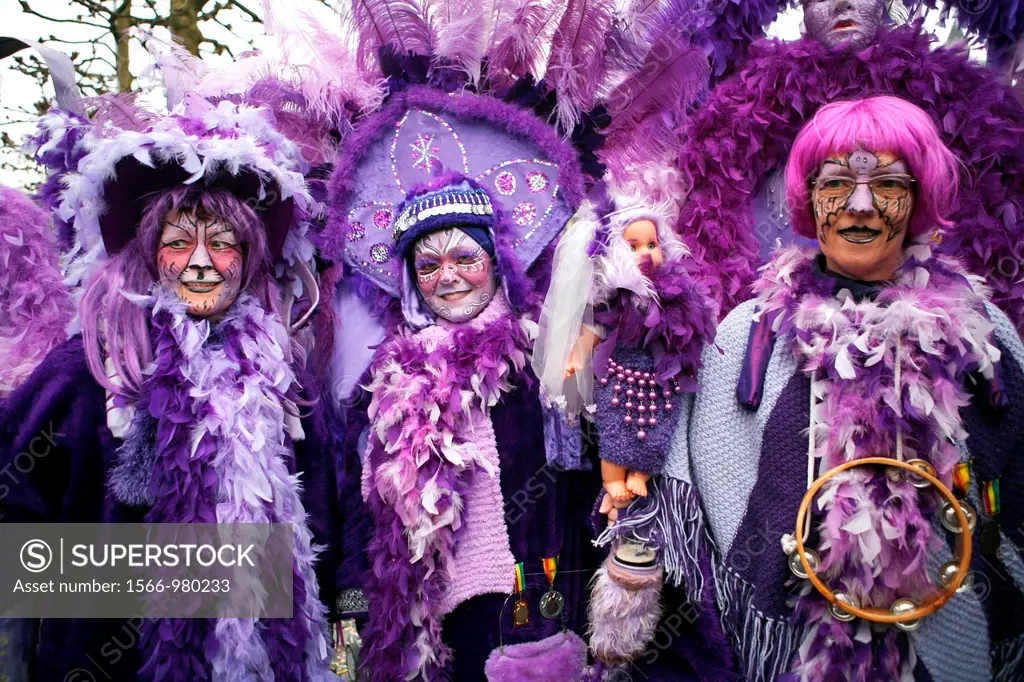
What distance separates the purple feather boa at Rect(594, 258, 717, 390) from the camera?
2.36m

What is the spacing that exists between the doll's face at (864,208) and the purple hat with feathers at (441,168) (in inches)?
45.5

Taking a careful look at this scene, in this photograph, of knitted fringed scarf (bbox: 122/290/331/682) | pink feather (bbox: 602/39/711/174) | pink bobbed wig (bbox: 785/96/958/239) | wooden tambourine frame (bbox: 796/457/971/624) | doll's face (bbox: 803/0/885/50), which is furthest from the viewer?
pink feather (bbox: 602/39/711/174)

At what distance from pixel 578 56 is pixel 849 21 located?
104 cm

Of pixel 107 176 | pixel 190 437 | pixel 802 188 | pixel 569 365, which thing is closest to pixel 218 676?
pixel 190 437

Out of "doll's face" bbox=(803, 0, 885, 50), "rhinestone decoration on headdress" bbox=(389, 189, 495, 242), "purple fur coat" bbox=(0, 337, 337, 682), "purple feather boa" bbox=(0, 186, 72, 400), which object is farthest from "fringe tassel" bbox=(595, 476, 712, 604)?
"purple feather boa" bbox=(0, 186, 72, 400)

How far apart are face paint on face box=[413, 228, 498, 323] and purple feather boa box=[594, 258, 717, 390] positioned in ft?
2.09

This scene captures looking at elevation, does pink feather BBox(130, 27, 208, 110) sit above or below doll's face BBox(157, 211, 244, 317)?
above

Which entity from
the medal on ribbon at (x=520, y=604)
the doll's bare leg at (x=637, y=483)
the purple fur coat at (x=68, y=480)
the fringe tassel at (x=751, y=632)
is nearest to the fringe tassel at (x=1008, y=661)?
the fringe tassel at (x=751, y=632)

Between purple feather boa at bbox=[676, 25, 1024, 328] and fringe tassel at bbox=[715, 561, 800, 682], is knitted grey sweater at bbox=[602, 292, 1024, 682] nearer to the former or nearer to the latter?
fringe tassel at bbox=[715, 561, 800, 682]

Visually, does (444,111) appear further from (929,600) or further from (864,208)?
(929,600)

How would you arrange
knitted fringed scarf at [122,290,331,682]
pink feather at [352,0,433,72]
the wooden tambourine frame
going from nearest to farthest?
1. the wooden tambourine frame
2. knitted fringed scarf at [122,290,331,682]
3. pink feather at [352,0,433,72]

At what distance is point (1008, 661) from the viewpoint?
230cm

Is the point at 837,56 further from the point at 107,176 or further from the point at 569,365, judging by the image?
the point at 107,176

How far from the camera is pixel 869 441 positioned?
2160 mm
